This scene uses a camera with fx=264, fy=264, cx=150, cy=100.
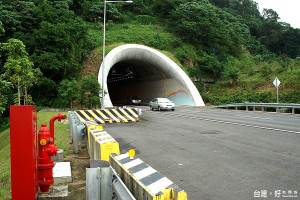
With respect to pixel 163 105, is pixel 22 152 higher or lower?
higher

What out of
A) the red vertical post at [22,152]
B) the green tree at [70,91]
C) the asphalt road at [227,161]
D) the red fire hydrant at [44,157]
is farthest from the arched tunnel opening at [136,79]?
the red vertical post at [22,152]

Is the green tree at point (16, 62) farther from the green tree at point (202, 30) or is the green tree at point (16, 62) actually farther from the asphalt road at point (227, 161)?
the green tree at point (202, 30)

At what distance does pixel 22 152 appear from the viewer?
343 centimetres

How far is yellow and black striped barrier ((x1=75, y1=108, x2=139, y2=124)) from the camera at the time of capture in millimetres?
15409

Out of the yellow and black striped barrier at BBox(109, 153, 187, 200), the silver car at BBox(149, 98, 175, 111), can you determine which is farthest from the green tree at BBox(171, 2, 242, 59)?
the yellow and black striped barrier at BBox(109, 153, 187, 200)

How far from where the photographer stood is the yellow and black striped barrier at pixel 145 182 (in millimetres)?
2482

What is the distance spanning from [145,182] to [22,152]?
1.74 metres

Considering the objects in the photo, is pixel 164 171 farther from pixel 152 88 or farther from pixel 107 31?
pixel 107 31

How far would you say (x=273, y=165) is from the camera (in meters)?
6.18

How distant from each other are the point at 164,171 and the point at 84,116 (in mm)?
10135

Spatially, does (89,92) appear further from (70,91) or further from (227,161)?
(227,161)

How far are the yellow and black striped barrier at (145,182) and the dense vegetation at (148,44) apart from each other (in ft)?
32.5

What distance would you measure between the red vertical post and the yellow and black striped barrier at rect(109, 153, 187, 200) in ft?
3.75

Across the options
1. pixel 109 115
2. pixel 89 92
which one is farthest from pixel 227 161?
pixel 89 92
